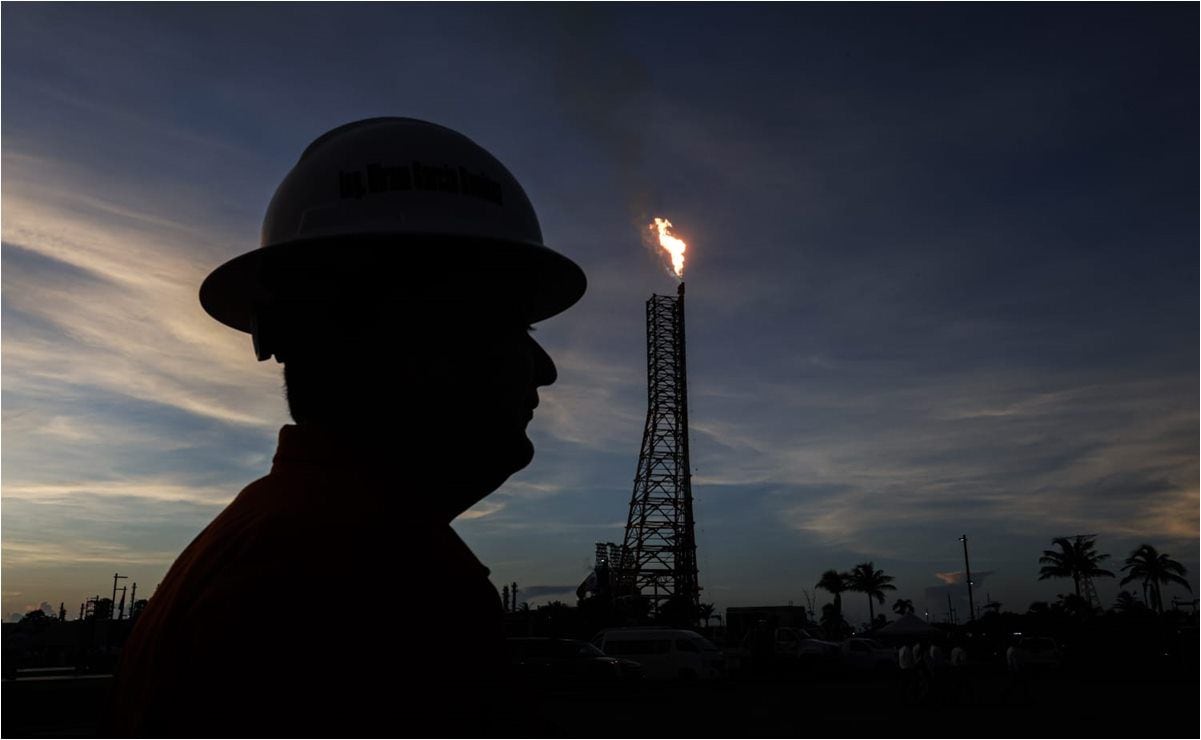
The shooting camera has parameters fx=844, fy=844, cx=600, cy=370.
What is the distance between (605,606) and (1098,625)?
1040 inches

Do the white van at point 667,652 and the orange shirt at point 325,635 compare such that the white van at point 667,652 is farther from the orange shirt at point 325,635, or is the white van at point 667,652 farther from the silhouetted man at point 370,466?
the orange shirt at point 325,635

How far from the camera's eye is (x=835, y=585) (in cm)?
10275

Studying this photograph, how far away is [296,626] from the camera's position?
3.56 ft

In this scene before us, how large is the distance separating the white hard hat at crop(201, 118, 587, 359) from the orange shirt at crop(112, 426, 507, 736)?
1.76ft

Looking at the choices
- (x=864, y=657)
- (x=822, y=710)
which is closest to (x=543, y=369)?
(x=822, y=710)

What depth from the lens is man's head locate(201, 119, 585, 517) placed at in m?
1.49

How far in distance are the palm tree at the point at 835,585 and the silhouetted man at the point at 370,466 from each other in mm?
107751

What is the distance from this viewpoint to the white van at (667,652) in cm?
2923

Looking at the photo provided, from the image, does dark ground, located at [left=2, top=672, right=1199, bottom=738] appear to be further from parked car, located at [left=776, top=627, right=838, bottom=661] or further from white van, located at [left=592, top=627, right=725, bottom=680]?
parked car, located at [left=776, top=627, right=838, bottom=661]

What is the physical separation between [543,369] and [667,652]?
29444 mm

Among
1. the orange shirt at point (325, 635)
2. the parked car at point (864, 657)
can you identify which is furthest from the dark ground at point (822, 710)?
the orange shirt at point (325, 635)

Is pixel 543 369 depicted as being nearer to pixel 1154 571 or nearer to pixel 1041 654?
pixel 1041 654

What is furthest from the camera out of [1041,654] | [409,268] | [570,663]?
[1041,654]

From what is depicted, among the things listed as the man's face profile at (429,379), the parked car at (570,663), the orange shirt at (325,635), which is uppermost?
the man's face profile at (429,379)
